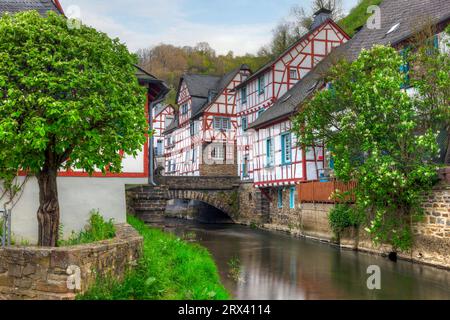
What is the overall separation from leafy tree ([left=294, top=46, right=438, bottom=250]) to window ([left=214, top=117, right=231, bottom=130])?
67.5ft

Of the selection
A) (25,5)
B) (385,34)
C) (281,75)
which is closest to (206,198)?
(281,75)

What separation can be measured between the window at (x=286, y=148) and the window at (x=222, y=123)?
13103mm

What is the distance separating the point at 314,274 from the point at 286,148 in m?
10.7

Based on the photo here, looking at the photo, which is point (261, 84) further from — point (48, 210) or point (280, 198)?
point (48, 210)

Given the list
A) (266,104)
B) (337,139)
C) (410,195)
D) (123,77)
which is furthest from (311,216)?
(123,77)

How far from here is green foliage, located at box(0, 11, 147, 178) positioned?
7441 millimetres

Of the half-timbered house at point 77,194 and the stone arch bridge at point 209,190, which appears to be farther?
the stone arch bridge at point 209,190

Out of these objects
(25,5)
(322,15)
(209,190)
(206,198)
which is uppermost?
(322,15)

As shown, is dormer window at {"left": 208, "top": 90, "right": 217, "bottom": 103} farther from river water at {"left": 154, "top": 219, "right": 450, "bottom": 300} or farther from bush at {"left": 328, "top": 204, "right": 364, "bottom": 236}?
bush at {"left": 328, "top": 204, "right": 364, "bottom": 236}

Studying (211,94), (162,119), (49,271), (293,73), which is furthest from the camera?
(162,119)

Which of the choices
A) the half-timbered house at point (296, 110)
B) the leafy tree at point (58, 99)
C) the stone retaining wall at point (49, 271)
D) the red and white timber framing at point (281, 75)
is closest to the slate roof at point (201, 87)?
the red and white timber framing at point (281, 75)

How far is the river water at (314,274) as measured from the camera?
915cm

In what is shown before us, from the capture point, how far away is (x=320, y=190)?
1775 cm

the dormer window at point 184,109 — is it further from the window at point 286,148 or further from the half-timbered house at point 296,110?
the window at point 286,148
